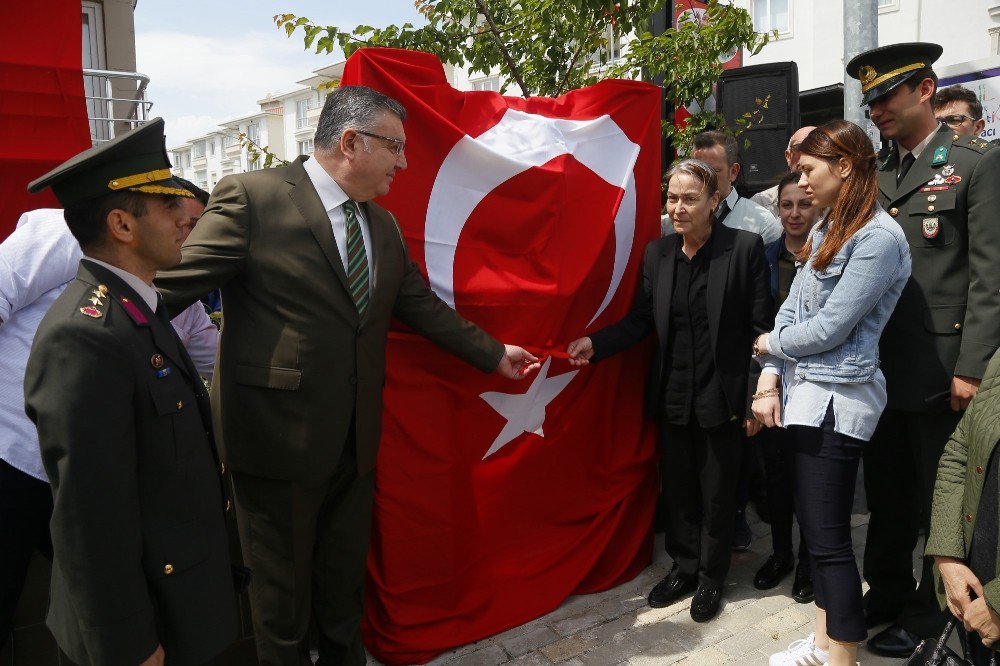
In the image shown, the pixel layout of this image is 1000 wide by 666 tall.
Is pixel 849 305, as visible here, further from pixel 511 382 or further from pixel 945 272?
pixel 511 382

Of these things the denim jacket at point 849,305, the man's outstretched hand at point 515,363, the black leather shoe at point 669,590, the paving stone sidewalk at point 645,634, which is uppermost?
the denim jacket at point 849,305

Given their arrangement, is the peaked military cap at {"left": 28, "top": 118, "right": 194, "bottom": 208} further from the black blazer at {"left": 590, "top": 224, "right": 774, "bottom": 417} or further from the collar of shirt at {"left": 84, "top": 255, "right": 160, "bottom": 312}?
the black blazer at {"left": 590, "top": 224, "right": 774, "bottom": 417}

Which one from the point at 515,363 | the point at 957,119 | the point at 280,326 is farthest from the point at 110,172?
the point at 957,119

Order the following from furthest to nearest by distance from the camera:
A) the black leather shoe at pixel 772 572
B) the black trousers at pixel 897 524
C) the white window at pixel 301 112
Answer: the white window at pixel 301 112, the black leather shoe at pixel 772 572, the black trousers at pixel 897 524

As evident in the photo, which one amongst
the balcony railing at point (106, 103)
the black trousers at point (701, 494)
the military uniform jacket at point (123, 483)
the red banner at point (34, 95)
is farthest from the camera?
the balcony railing at point (106, 103)

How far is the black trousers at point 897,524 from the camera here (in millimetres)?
2844

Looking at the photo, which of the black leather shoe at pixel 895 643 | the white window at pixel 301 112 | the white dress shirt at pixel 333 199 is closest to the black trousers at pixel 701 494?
Result: the black leather shoe at pixel 895 643

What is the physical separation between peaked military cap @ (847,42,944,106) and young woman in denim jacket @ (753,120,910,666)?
0.36m

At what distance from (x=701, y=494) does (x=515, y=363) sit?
104cm

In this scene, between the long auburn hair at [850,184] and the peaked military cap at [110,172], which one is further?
the long auburn hair at [850,184]

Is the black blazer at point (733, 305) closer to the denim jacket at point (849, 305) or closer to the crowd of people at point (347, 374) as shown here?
the crowd of people at point (347, 374)

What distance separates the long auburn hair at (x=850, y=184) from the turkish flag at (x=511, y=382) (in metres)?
1.06

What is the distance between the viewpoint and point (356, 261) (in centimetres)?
252

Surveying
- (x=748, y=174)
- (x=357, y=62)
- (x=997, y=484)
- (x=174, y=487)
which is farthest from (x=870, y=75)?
(x=748, y=174)
